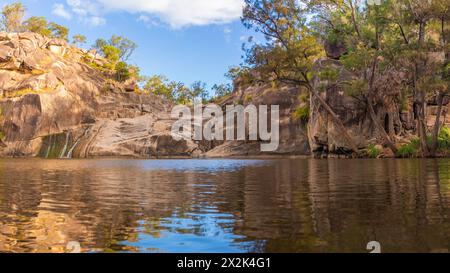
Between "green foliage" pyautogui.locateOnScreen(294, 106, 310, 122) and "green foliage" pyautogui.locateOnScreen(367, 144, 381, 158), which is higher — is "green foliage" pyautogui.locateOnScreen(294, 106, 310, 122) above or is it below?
above

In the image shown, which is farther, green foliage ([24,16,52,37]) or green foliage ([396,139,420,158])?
green foliage ([24,16,52,37])

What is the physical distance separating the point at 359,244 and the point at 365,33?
35.3 meters

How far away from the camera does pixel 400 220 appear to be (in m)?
6.50

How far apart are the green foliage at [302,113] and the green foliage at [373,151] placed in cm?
1335

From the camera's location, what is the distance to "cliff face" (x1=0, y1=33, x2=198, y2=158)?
65.1 meters

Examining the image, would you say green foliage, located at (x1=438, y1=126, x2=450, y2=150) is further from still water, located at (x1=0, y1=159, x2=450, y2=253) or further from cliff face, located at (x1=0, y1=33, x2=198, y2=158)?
cliff face, located at (x1=0, y1=33, x2=198, y2=158)

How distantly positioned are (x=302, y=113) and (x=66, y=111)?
41465 mm

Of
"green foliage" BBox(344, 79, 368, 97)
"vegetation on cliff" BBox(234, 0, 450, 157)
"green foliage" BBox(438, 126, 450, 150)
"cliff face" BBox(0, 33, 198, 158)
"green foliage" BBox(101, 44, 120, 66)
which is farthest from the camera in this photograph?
"green foliage" BBox(101, 44, 120, 66)

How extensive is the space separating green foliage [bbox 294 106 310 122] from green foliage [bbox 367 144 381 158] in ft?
43.8

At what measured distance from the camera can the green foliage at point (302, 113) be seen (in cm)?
5261

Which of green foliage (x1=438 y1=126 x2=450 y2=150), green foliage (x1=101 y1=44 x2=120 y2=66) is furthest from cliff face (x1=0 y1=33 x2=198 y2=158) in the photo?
green foliage (x1=438 y1=126 x2=450 y2=150)

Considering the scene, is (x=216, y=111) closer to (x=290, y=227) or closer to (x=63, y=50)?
(x=63, y=50)

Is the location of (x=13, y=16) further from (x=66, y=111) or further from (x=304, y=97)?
(x=304, y=97)
